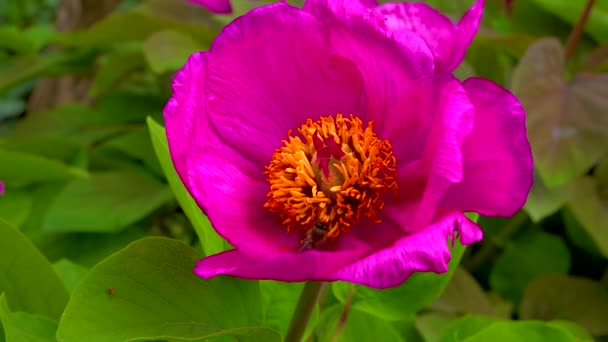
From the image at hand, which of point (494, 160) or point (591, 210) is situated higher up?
point (494, 160)

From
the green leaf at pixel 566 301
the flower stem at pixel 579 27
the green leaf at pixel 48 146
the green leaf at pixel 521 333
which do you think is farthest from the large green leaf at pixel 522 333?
the green leaf at pixel 48 146

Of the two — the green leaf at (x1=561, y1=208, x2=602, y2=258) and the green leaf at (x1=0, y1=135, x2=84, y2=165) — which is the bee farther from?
the green leaf at (x1=0, y1=135, x2=84, y2=165)

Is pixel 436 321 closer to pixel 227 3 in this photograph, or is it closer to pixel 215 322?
pixel 215 322

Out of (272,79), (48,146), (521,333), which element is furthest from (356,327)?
(48,146)

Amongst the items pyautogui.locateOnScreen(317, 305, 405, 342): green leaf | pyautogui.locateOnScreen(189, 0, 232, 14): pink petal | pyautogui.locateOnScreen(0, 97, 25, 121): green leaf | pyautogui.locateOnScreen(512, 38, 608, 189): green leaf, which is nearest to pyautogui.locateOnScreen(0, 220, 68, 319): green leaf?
pyautogui.locateOnScreen(317, 305, 405, 342): green leaf

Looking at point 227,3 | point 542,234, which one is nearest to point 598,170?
point 542,234

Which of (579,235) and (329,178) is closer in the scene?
(329,178)

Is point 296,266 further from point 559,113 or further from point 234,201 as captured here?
point 559,113
